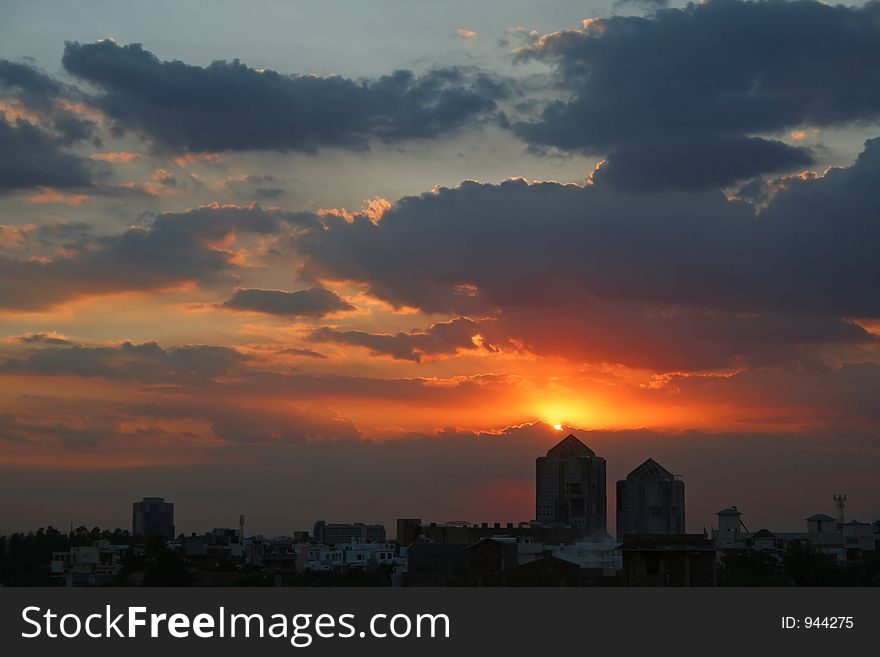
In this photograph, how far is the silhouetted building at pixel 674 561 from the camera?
95562mm

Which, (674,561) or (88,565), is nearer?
(674,561)

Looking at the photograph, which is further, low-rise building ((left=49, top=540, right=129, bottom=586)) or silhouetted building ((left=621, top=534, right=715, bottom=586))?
low-rise building ((left=49, top=540, right=129, bottom=586))

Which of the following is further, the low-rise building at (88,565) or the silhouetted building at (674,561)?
the low-rise building at (88,565)

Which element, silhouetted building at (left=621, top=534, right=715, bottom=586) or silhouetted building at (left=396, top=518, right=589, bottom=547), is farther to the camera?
silhouetted building at (left=396, top=518, right=589, bottom=547)

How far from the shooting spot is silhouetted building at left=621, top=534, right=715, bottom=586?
314ft

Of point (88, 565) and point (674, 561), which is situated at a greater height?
point (674, 561)

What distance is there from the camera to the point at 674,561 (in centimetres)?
9669

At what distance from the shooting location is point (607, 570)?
10588cm

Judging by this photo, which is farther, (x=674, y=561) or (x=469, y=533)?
(x=469, y=533)

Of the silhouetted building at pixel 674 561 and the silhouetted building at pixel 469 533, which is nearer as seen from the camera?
the silhouetted building at pixel 674 561

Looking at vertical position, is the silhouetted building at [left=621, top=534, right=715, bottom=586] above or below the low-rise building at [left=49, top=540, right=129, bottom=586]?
above

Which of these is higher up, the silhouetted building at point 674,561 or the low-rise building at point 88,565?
the silhouetted building at point 674,561
